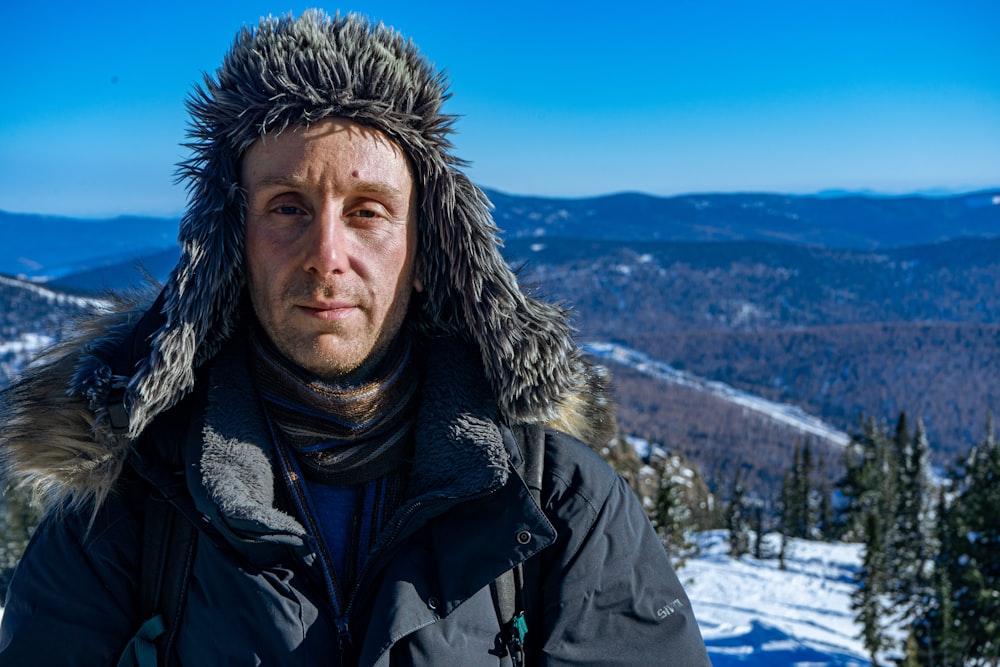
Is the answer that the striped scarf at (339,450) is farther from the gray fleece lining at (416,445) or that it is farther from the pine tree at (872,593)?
the pine tree at (872,593)

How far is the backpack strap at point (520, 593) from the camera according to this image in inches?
79.7

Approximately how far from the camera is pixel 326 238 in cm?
211

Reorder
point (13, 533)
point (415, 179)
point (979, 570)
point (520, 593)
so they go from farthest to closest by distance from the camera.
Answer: point (13, 533)
point (979, 570)
point (415, 179)
point (520, 593)

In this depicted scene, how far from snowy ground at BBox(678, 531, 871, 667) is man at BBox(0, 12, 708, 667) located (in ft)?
99.5

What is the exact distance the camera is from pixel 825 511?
67.0 meters

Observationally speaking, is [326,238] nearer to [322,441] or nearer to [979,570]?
[322,441]

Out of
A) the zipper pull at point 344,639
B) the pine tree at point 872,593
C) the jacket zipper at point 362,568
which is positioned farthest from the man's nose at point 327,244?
the pine tree at point 872,593

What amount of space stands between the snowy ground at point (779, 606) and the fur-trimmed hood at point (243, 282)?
30401 millimetres

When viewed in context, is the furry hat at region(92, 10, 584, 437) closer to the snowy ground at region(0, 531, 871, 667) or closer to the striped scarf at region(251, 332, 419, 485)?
the striped scarf at region(251, 332, 419, 485)

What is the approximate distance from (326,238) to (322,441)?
62cm

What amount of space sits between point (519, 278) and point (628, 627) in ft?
3.87

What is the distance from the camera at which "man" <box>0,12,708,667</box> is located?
2.00 metres

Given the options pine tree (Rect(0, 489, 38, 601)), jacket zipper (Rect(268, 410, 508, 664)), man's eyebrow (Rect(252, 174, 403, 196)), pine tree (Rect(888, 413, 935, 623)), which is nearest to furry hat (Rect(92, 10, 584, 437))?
man's eyebrow (Rect(252, 174, 403, 196))

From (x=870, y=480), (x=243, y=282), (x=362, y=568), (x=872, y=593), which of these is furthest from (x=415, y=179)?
(x=870, y=480)
